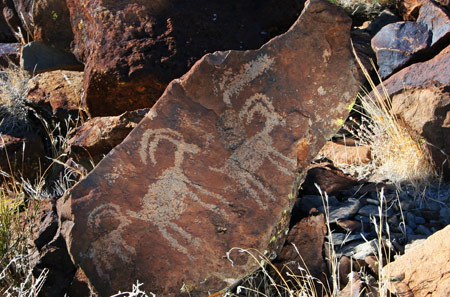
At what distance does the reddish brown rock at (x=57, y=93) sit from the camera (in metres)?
4.84

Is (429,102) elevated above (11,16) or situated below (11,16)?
above

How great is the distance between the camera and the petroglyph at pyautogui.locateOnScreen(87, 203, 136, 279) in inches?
103

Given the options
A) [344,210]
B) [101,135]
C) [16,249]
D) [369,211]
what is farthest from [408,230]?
[16,249]

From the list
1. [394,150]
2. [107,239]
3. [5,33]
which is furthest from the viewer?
[5,33]

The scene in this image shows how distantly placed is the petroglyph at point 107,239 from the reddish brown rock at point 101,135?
997mm

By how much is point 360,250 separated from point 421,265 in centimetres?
47

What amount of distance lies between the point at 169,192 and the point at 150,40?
1.77 metres

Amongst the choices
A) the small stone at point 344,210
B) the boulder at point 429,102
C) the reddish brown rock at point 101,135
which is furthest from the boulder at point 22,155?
the boulder at point 429,102

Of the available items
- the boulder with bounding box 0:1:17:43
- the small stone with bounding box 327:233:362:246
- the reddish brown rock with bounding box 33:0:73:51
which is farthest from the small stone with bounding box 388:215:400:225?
the boulder with bounding box 0:1:17:43

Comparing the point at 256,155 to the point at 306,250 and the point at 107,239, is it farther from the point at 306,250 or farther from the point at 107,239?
the point at 107,239

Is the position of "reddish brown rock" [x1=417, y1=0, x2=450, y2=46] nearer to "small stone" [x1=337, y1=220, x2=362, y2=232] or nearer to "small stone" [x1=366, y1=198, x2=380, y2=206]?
"small stone" [x1=366, y1=198, x2=380, y2=206]

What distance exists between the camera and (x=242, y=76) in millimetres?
2730

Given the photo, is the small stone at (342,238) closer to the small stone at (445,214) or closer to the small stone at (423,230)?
the small stone at (423,230)

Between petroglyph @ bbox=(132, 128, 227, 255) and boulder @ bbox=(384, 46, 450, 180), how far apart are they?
187 centimetres
